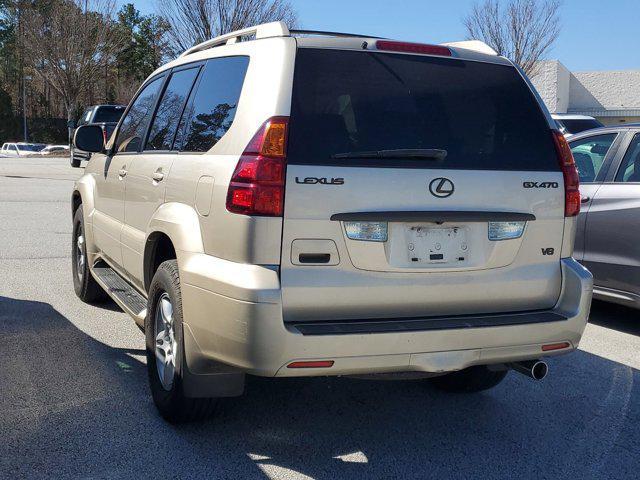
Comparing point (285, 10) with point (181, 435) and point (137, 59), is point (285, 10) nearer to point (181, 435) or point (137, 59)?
point (181, 435)

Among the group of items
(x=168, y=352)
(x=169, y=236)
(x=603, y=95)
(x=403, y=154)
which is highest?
(x=603, y=95)

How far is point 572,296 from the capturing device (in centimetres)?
369

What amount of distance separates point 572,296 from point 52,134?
229ft

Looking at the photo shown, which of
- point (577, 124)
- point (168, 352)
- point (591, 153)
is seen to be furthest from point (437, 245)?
point (577, 124)

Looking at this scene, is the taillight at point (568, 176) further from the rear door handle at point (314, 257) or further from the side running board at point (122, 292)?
the side running board at point (122, 292)

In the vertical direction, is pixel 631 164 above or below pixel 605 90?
below

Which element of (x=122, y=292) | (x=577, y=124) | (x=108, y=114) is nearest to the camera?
(x=122, y=292)

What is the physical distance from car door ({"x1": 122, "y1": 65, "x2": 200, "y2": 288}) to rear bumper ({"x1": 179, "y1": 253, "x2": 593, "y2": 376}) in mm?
847

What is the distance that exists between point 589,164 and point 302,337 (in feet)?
15.2

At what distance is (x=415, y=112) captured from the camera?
355 cm

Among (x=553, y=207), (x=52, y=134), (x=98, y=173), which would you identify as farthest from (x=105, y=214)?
(x=52, y=134)

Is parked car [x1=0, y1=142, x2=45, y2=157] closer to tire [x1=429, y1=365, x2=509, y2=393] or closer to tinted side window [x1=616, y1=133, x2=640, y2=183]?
tinted side window [x1=616, y1=133, x2=640, y2=183]

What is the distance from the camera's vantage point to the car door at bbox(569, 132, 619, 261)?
21.3 feet

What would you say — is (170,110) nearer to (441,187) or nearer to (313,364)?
(441,187)
